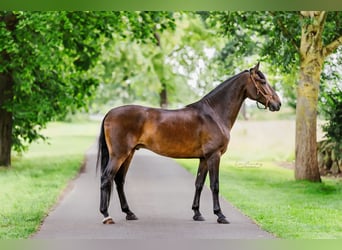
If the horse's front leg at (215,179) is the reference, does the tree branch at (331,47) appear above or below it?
above

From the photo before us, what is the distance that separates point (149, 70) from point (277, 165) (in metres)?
2.34

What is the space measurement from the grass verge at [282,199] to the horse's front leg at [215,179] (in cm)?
34

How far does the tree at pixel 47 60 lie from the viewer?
28.0ft

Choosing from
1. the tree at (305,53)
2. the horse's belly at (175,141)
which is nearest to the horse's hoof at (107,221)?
the horse's belly at (175,141)

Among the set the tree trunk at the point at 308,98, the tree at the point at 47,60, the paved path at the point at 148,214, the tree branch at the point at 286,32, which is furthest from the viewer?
the tree at the point at 47,60

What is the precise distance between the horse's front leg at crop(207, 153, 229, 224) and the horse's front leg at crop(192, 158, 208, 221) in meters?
0.10

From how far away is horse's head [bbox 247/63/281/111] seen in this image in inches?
230

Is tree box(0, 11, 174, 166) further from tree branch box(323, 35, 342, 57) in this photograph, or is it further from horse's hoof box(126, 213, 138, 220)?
horse's hoof box(126, 213, 138, 220)

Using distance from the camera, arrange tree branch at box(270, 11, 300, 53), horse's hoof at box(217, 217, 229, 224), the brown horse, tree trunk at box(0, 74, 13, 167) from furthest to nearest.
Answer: tree trunk at box(0, 74, 13, 167)
tree branch at box(270, 11, 300, 53)
horse's hoof at box(217, 217, 229, 224)
the brown horse

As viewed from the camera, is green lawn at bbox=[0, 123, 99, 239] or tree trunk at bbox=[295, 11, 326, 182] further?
tree trunk at bbox=[295, 11, 326, 182]

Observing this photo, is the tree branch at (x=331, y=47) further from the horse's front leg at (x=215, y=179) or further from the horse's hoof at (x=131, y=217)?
the horse's hoof at (x=131, y=217)

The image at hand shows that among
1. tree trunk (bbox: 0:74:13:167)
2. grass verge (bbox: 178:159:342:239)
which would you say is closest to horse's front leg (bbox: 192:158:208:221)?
grass verge (bbox: 178:159:342:239)

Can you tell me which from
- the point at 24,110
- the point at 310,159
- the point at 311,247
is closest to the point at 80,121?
the point at 24,110

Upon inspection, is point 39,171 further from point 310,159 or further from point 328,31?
point 328,31
